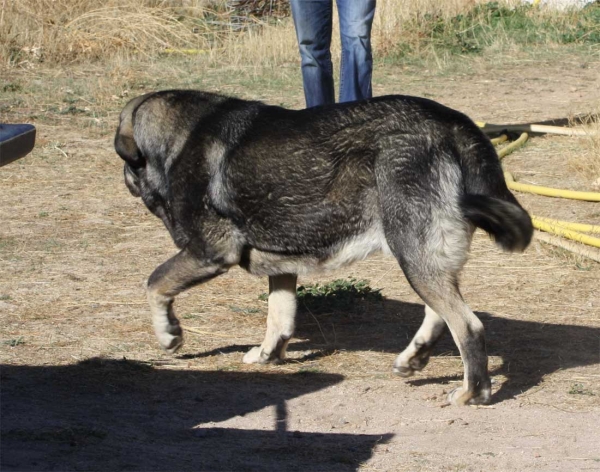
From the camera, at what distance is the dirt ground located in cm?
409

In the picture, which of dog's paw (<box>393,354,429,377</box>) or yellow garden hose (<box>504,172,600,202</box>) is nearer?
dog's paw (<box>393,354,429,377</box>)

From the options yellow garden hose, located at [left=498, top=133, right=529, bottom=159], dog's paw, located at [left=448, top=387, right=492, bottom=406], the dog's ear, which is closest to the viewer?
dog's paw, located at [left=448, top=387, right=492, bottom=406]

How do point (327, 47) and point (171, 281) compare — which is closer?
point (171, 281)

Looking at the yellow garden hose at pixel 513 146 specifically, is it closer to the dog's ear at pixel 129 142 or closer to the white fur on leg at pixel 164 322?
the dog's ear at pixel 129 142

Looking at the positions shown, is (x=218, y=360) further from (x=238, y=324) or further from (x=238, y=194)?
(x=238, y=194)

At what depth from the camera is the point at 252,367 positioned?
5.22 meters

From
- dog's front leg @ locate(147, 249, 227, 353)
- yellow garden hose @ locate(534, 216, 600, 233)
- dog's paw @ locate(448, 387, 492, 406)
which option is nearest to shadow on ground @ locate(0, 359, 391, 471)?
dog's front leg @ locate(147, 249, 227, 353)

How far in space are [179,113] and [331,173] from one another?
0.89 metres

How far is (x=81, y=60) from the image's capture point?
12.8 m

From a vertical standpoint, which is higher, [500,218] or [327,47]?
[327,47]

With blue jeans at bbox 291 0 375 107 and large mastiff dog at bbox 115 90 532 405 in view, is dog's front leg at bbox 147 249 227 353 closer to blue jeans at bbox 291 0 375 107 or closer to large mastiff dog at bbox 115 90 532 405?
large mastiff dog at bbox 115 90 532 405

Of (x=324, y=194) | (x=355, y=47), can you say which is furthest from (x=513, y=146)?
(x=324, y=194)

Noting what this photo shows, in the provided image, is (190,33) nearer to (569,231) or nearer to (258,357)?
(569,231)

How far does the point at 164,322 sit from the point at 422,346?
1282 millimetres
